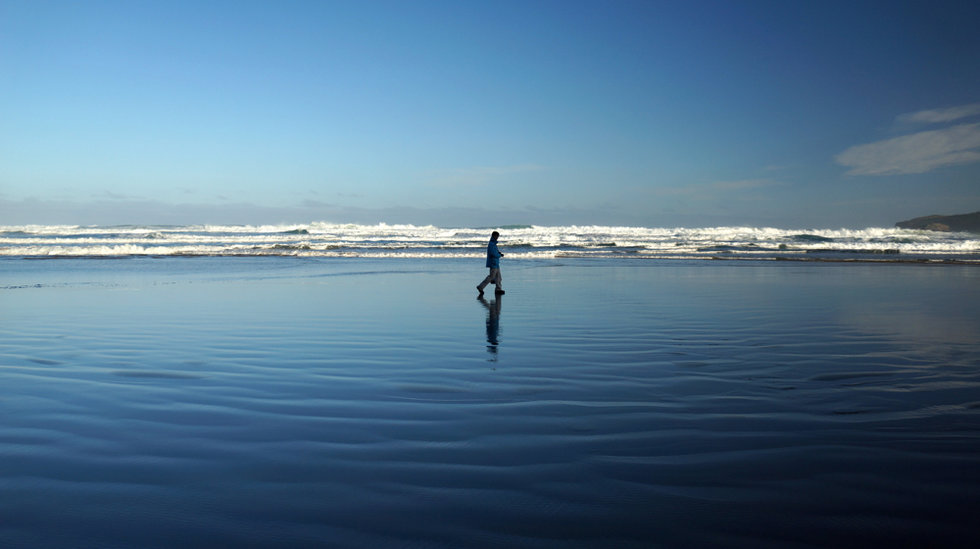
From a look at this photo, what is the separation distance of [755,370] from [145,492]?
5901 millimetres

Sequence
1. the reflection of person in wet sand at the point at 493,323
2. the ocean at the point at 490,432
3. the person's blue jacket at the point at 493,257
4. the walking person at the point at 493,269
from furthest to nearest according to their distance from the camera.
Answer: the person's blue jacket at the point at 493,257
the walking person at the point at 493,269
the reflection of person in wet sand at the point at 493,323
the ocean at the point at 490,432

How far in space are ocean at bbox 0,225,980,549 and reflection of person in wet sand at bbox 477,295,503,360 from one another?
16 centimetres

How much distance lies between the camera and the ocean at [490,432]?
3.25 m

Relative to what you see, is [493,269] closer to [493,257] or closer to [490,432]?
[493,257]

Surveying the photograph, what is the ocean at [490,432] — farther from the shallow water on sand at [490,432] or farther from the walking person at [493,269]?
the walking person at [493,269]

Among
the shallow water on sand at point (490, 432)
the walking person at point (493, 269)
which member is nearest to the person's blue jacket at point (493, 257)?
the walking person at point (493, 269)

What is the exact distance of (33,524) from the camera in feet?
10.7

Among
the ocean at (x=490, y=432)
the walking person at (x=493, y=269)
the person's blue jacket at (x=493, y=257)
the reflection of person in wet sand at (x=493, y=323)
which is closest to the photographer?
the ocean at (x=490, y=432)

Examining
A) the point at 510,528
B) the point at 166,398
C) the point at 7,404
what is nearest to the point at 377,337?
the point at 166,398

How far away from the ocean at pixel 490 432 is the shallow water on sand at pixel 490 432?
0.07 feet

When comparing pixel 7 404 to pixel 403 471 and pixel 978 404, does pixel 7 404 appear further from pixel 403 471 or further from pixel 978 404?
pixel 978 404

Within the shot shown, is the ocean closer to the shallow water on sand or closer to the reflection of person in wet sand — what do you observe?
the shallow water on sand

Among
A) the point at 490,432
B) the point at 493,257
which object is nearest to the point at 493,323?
the point at 493,257

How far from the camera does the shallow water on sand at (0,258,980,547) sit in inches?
128
